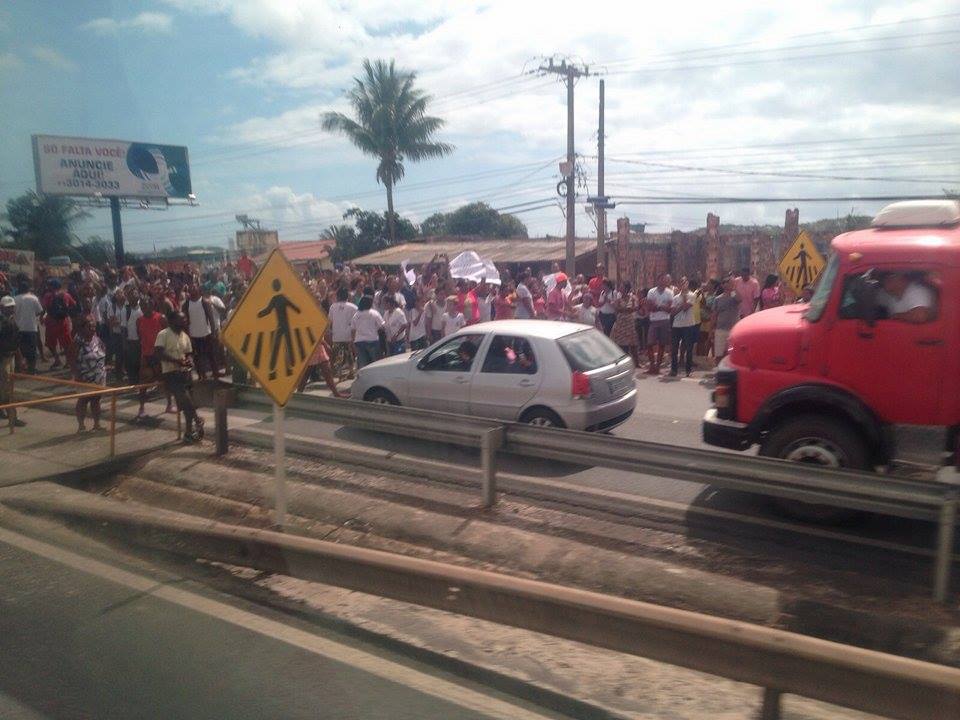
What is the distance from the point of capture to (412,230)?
53.7m

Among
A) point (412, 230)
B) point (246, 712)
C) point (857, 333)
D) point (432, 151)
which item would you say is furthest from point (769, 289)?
point (412, 230)

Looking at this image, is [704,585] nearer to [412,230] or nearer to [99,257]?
[99,257]

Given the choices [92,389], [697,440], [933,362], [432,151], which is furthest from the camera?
[432,151]

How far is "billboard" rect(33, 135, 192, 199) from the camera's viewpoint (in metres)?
32.3

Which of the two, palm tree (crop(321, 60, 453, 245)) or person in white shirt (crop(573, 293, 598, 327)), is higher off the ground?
palm tree (crop(321, 60, 453, 245))

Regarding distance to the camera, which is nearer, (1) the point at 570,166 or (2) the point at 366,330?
(2) the point at 366,330

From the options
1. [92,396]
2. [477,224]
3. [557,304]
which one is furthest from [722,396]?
[477,224]

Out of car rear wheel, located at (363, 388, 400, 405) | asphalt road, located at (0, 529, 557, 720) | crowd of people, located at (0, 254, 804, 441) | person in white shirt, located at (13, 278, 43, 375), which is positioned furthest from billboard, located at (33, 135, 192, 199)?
asphalt road, located at (0, 529, 557, 720)

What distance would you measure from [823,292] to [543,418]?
335 cm

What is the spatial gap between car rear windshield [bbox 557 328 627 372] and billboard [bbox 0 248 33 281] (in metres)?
16.6

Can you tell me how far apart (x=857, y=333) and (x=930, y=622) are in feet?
8.85

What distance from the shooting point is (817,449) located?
6.95m

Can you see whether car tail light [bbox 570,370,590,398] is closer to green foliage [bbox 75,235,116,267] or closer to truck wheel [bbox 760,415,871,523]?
truck wheel [bbox 760,415,871,523]

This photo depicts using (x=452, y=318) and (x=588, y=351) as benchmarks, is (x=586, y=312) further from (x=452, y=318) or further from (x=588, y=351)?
(x=588, y=351)
